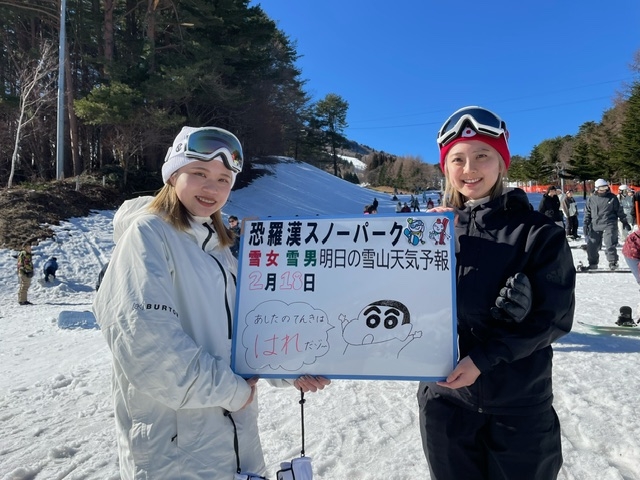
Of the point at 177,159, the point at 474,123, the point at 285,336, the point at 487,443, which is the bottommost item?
the point at 487,443

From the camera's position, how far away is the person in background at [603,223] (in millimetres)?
9445

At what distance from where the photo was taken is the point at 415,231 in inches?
70.9

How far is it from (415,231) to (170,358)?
111 cm

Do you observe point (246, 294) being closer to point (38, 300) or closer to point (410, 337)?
point (410, 337)

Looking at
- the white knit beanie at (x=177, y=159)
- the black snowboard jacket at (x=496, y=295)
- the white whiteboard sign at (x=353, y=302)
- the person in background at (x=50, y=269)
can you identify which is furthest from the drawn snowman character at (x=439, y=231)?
the person in background at (x=50, y=269)

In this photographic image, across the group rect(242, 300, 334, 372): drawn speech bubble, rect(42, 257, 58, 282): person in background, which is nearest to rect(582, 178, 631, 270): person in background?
rect(242, 300, 334, 372): drawn speech bubble

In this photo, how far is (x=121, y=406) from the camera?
158 cm

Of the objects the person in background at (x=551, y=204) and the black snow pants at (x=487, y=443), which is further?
the person in background at (x=551, y=204)

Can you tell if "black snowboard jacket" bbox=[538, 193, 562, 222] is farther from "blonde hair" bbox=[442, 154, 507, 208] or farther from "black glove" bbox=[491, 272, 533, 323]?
"black glove" bbox=[491, 272, 533, 323]

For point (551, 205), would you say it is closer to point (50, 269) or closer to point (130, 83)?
point (50, 269)

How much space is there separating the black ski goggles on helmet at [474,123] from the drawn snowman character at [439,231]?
39 cm

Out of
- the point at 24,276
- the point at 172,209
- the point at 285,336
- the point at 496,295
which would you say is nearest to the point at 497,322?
the point at 496,295

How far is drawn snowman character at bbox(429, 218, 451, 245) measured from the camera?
1761 millimetres

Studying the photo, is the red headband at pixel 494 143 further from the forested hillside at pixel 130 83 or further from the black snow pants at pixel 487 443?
the forested hillside at pixel 130 83
